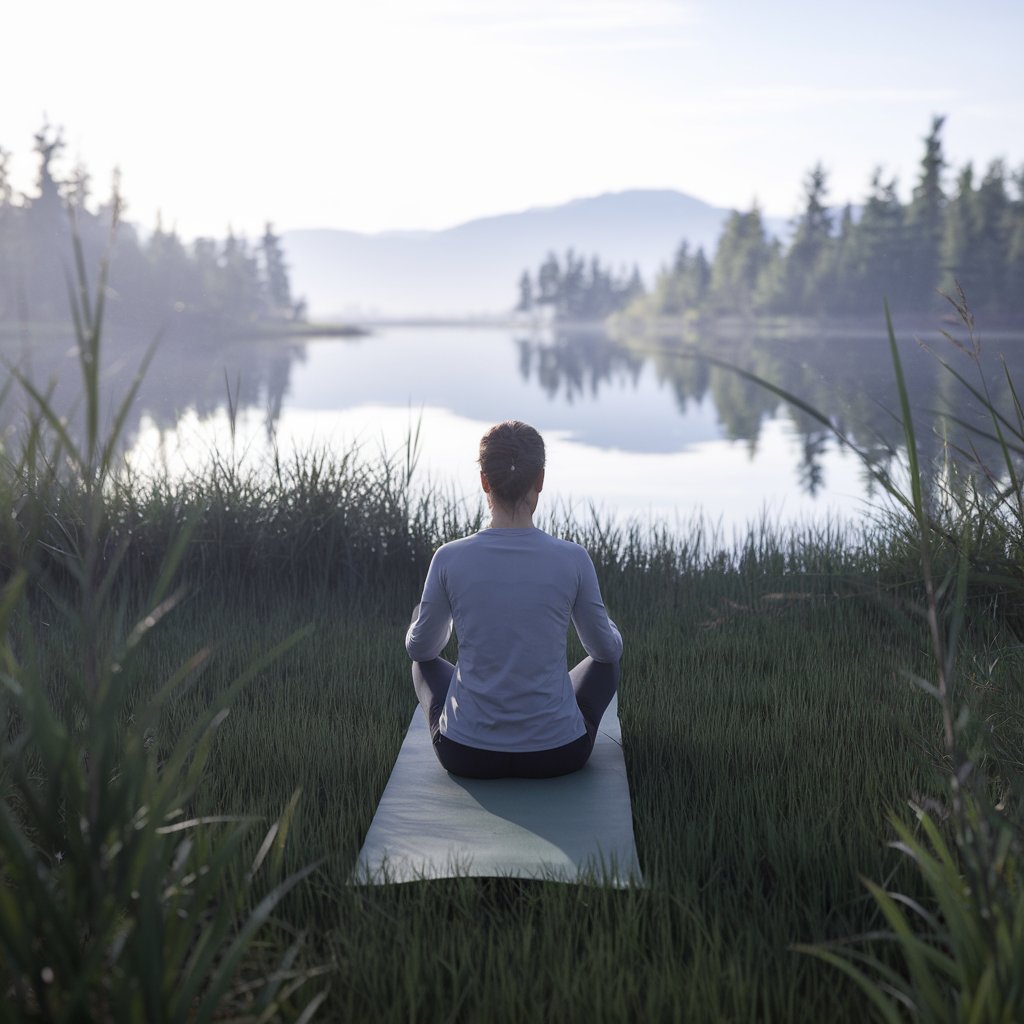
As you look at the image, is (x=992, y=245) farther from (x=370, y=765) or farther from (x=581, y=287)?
(x=581, y=287)

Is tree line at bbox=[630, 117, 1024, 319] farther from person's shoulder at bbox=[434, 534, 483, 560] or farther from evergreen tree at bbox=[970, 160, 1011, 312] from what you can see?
person's shoulder at bbox=[434, 534, 483, 560]

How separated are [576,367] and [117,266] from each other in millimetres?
23112

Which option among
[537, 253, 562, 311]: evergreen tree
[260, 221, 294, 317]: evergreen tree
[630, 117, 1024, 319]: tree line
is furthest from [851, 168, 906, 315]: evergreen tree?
[537, 253, 562, 311]: evergreen tree

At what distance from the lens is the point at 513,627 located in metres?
3.04

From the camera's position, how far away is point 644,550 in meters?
6.68

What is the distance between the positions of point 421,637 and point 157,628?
7.99 feet

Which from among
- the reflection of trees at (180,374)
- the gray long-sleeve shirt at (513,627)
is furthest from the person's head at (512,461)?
the reflection of trees at (180,374)

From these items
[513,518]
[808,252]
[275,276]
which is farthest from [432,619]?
[275,276]

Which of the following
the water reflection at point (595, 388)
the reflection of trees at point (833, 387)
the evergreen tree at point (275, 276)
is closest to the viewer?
the reflection of trees at point (833, 387)

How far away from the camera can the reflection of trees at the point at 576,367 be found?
33106mm

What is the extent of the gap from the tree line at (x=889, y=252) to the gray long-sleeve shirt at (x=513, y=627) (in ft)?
117

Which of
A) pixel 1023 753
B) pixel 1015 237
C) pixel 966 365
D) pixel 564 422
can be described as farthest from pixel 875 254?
pixel 1023 753

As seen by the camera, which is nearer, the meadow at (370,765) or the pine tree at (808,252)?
the meadow at (370,765)

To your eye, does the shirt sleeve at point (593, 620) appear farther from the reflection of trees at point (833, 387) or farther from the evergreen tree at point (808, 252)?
the evergreen tree at point (808, 252)
